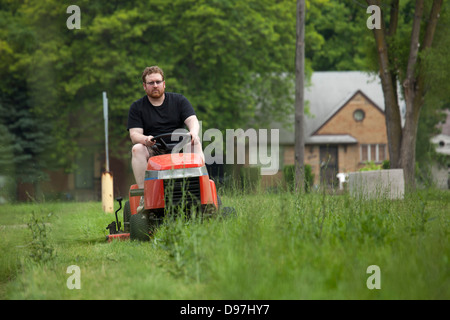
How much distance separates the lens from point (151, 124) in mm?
6766

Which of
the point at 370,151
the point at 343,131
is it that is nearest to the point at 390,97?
the point at 343,131

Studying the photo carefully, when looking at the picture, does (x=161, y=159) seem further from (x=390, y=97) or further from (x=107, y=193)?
(x=390, y=97)

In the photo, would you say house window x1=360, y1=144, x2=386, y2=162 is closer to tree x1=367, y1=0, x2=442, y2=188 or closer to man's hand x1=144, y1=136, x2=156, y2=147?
tree x1=367, y1=0, x2=442, y2=188

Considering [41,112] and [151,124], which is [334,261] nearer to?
[151,124]

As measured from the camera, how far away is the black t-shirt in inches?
266

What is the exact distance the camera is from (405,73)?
1723 cm

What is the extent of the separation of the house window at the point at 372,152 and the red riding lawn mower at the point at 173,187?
29946 millimetres

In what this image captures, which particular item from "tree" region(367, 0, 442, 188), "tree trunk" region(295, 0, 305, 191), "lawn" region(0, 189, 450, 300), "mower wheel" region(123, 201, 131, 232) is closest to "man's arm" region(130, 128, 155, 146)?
"lawn" region(0, 189, 450, 300)

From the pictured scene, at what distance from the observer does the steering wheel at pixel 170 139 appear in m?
6.55

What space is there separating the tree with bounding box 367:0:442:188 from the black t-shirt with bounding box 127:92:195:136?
10647 mm

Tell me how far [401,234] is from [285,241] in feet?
3.14

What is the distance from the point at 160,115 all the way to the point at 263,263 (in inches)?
117

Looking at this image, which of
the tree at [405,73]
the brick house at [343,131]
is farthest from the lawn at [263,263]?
the brick house at [343,131]

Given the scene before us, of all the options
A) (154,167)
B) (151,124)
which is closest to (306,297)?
(154,167)
